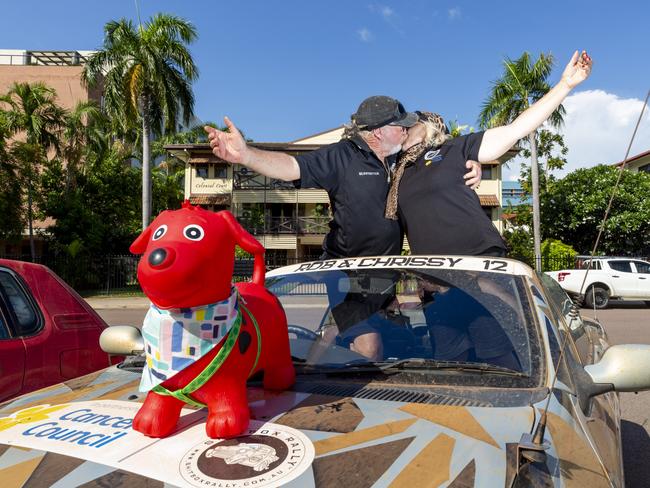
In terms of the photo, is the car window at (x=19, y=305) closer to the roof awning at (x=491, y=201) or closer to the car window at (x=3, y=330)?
the car window at (x=3, y=330)

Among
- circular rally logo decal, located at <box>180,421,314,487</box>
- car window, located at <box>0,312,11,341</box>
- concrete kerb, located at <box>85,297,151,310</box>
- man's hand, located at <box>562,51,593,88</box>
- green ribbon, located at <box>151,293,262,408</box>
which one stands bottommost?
concrete kerb, located at <box>85,297,151,310</box>

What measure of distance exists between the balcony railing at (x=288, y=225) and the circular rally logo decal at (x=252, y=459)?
30.5m

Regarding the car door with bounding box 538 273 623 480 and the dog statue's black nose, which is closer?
the dog statue's black nose

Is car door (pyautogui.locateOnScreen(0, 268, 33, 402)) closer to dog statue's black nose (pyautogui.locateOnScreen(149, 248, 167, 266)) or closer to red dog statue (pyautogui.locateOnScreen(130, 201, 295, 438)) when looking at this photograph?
red dog statue (pyautogui.locateOnScreen(130, 201, 295, 438))

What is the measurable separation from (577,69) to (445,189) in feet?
2.97

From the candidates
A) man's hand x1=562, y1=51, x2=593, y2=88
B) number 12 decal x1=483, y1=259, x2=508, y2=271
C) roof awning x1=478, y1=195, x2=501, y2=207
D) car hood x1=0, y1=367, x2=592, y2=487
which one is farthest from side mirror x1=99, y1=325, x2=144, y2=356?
roof awning x1=478, y1=195, x2=501, y2=207

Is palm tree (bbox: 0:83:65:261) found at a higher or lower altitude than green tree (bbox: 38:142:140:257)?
higher

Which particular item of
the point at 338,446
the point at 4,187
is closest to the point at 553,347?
the point at 338,446

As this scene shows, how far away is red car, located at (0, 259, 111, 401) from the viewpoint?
316cm

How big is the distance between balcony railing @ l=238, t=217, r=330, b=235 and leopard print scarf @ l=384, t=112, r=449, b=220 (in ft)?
94.8

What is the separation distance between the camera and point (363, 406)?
A: 6.04 ft

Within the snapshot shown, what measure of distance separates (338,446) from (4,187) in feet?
83.8

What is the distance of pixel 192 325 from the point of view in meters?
1.68

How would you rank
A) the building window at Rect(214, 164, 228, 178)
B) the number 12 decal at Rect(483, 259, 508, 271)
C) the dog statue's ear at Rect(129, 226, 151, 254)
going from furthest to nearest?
1. the building window at Rect(214, 164, 228, 178)
2. the number 12 decal at Rect(483, 259, 508, 271)
3. the dog statue's ear at Rect(129, 226, 151, 254)
